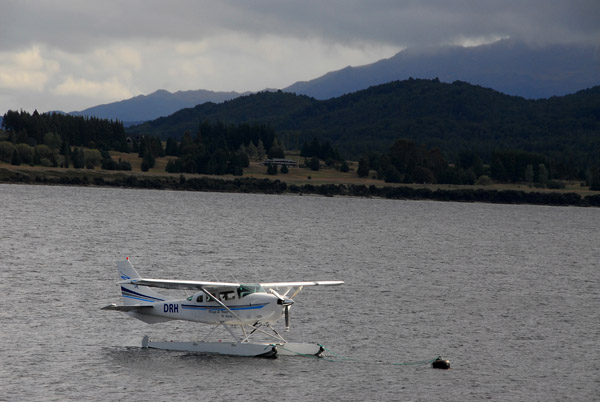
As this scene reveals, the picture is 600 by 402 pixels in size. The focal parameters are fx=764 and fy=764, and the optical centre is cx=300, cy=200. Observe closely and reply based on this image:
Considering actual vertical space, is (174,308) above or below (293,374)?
→ above

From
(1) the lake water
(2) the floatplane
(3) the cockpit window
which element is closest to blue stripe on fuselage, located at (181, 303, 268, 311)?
(2) the floatplane

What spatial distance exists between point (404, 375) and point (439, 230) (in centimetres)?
10275

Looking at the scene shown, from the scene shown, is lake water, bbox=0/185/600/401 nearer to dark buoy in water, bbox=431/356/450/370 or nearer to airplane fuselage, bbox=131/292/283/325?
dark buoy in water, bbox=431/356/450/370

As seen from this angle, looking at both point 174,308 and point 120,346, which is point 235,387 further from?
point 120,346

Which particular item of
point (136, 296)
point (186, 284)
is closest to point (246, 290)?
point (186, 284)

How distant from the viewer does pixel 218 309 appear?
34.8m

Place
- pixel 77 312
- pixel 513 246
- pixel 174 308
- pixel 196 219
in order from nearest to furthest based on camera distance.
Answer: pixel 174 308
pixel 77 312
pixel 513 246
pixel 196 219

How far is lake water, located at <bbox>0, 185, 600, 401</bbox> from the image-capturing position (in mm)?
32156

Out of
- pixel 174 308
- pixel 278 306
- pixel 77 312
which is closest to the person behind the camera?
pixel 278 306

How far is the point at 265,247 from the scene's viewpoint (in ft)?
302

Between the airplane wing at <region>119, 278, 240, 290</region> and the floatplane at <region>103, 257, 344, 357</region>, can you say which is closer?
the floatplane at <region>103, 257, 344, 357</region>

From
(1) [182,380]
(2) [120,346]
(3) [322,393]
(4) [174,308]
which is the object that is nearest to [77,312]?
(2) [120,346]

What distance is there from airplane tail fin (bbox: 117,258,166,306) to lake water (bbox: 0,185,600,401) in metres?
2.30

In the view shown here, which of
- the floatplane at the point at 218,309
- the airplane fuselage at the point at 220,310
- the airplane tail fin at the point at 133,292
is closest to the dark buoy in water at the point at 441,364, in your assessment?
the floatplane at the point at 218,309
